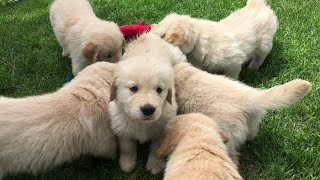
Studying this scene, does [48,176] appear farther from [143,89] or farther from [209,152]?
[209,152]

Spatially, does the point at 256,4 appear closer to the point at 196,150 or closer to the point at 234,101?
the point at 234,101

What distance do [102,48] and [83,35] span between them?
37cm

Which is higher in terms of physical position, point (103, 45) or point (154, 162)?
point (103, 45)

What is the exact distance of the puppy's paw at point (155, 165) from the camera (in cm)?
324

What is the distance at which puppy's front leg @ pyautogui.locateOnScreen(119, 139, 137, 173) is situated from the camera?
10.8 ft

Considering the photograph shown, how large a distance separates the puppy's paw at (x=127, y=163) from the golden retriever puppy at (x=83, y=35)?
1.28 m

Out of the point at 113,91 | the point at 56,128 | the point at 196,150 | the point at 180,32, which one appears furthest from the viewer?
the point at 180,32

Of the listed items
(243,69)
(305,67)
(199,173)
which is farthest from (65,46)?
(199,173)

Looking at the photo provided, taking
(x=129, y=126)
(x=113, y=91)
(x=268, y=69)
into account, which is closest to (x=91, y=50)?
(x=113, y=91)

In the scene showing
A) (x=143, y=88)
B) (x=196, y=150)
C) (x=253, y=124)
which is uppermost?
(x=143, y=88)

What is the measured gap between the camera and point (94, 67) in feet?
11.5

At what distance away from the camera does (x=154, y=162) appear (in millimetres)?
3258

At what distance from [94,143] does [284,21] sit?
3.39 m

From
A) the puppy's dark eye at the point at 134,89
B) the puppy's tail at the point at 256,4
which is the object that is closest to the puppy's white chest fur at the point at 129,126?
the puppy's dark eye at the point at 134,89
